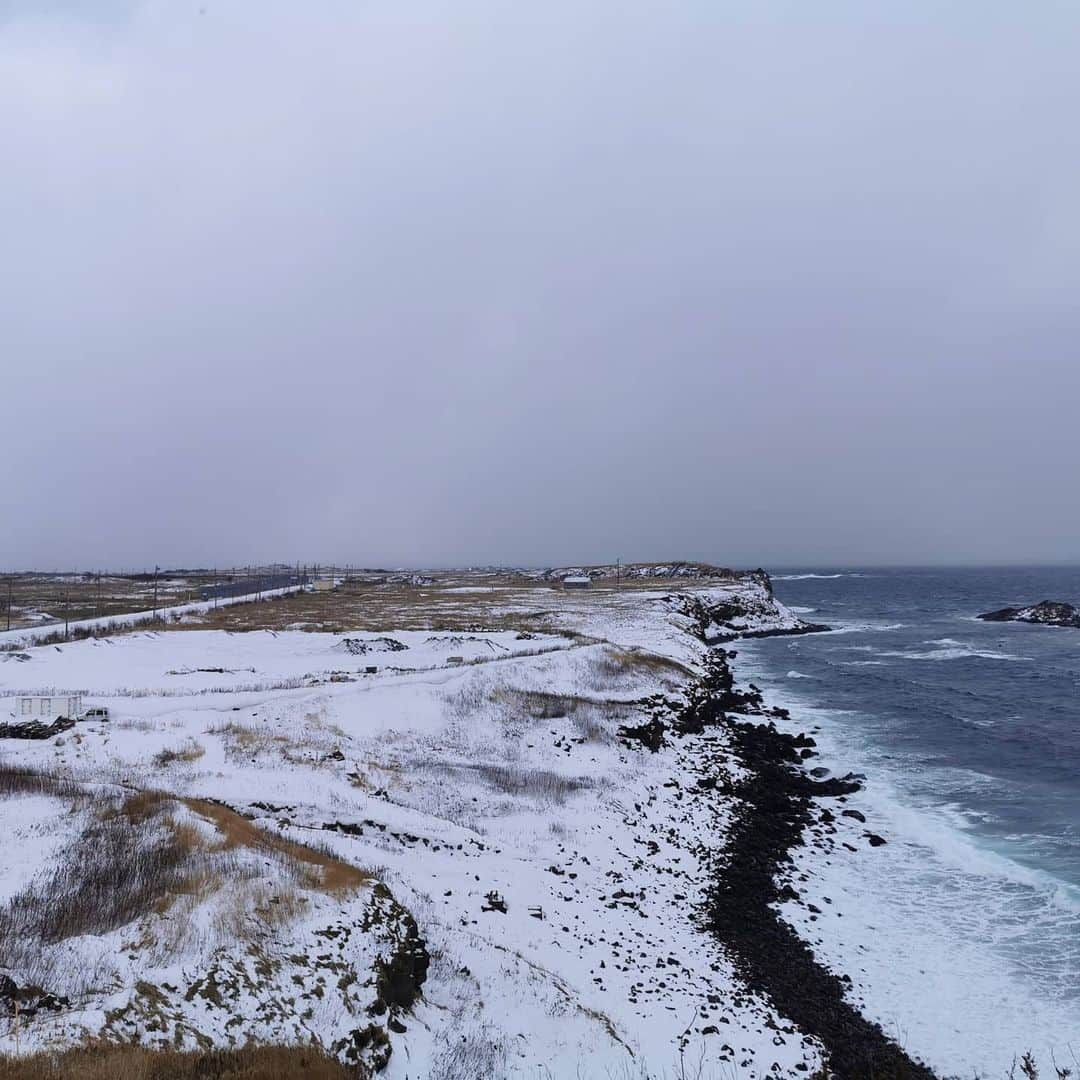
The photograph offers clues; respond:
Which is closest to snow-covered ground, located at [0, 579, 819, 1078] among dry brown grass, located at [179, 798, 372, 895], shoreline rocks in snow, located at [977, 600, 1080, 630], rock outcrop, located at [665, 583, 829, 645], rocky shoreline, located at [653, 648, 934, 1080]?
dry brown grass, located at [179, 798, 372, 895]

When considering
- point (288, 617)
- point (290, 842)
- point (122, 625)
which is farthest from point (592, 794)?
point (288, 617)

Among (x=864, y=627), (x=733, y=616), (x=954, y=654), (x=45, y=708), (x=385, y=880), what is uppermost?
(x=45, y=708)

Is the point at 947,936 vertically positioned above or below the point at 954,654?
above

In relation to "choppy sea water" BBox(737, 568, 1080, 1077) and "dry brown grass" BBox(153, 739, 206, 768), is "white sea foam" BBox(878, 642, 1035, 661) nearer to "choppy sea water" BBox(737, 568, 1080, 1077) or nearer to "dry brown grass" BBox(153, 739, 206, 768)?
"choppy sea water" BBox(737, 568, 1080, 1077)

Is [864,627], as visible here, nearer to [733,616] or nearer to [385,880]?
[733,616]

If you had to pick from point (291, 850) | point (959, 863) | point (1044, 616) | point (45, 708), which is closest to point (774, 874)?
point (959, 863)

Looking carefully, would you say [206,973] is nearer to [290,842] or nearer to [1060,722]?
[290,842]
